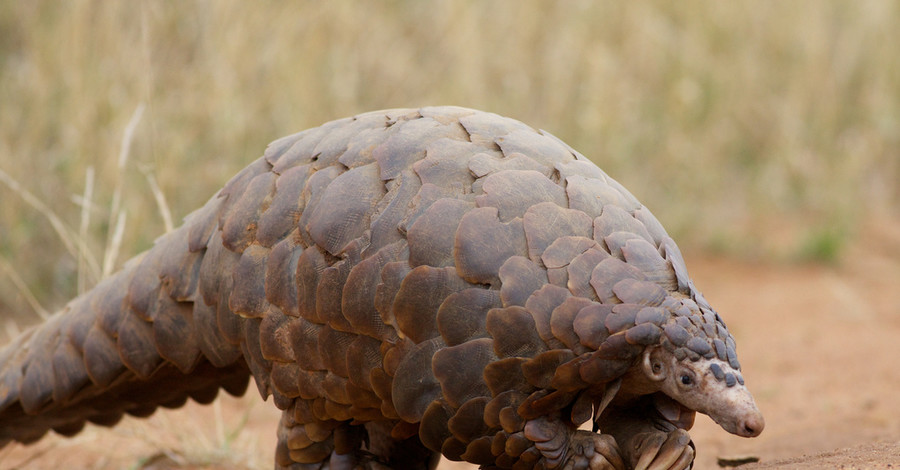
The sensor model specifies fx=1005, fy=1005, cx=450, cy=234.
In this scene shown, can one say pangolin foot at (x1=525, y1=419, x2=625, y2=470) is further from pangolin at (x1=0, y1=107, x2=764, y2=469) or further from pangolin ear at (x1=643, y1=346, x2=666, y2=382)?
pangolin ear at (x1=643, y1=346, x2=666, y2=382)

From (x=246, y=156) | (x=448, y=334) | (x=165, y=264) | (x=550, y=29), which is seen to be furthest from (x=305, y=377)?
(x=550, y=29)

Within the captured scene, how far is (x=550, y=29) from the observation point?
27.4ft

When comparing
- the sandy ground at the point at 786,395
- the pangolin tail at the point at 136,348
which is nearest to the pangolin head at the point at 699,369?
the sandy ground at the point at 786,395

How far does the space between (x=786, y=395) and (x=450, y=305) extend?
12.9ft

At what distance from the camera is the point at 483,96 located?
25.3ft

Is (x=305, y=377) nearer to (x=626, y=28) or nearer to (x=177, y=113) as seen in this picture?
(x=177, y=113)

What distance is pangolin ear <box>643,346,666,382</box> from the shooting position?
235cm

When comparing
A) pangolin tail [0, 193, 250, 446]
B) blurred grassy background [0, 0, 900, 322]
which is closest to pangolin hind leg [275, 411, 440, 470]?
pangolin tail [0, 193, 250, 446]

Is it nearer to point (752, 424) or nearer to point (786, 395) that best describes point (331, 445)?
point (752, 424)

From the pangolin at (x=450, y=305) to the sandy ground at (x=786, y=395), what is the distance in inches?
23.1

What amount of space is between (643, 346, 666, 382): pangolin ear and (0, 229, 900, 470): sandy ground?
1.88ft

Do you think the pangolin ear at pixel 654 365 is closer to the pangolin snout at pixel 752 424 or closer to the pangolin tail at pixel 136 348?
the pangolin snout at pixel 752 424

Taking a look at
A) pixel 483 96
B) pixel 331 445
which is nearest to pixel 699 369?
pixel 331 445

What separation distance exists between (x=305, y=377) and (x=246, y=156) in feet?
13.3
